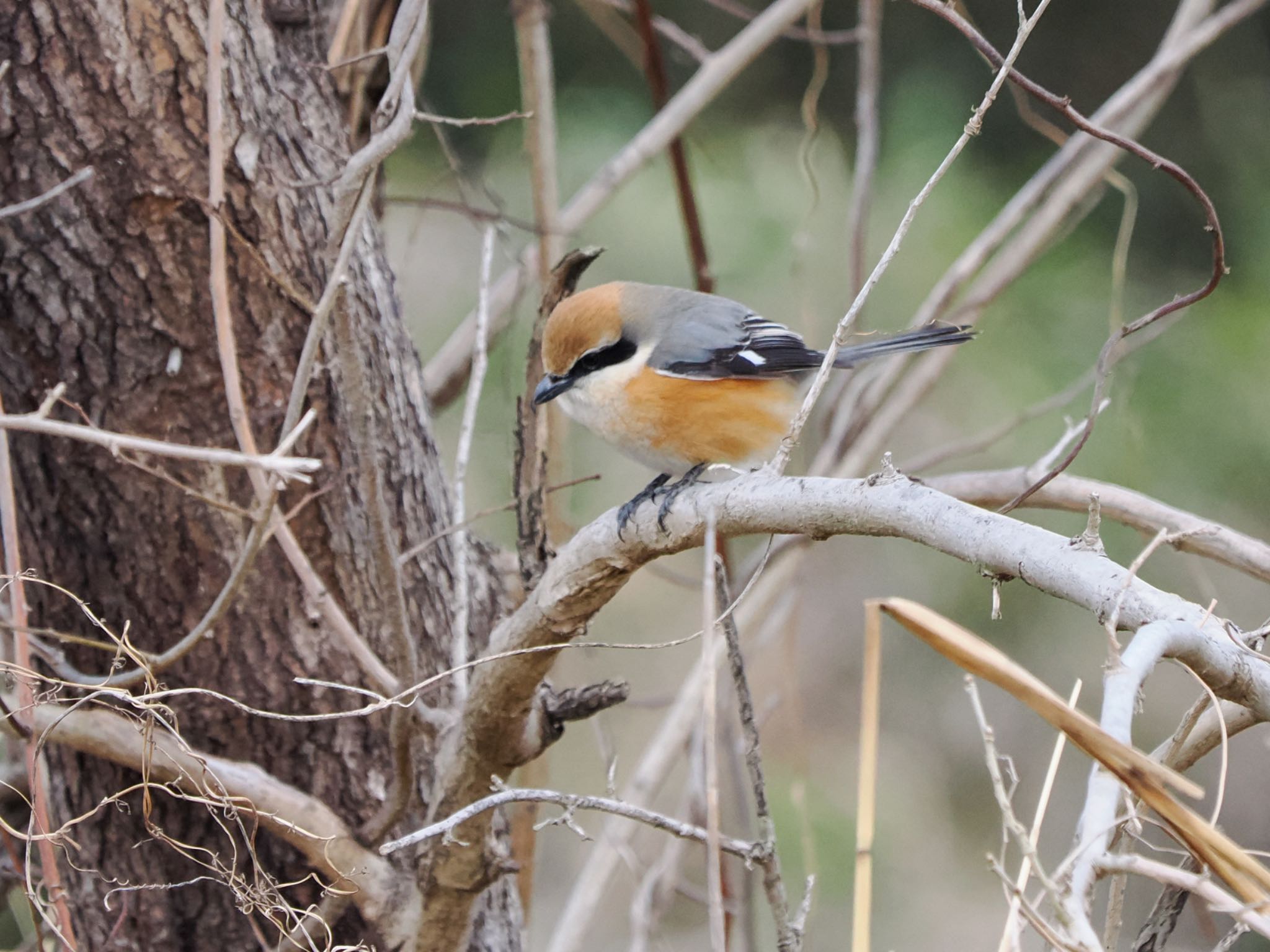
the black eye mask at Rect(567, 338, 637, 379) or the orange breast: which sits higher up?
the black eye mask at Rect(567, 338, 637, 379)

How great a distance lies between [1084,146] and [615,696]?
1.84m

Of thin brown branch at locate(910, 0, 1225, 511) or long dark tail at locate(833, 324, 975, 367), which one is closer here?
thin brown branch at locate(910, 0, 1225, 511)

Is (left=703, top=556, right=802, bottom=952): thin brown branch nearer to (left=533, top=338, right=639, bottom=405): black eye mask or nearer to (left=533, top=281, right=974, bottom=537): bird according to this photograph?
(left=533, top=281, right=974, bottom=537): bird

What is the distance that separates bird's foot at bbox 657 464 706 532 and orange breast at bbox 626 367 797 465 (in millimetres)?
24

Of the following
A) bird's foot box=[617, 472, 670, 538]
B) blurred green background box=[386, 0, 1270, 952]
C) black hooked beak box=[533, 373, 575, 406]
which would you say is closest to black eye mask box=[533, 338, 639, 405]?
black hooked beak box=[533, 373, 575, 406]

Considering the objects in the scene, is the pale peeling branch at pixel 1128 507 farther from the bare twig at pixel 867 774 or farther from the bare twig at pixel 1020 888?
the bare twig at pixel 867 774

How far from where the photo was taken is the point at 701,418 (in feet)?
7.36

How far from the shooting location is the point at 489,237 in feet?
5.77

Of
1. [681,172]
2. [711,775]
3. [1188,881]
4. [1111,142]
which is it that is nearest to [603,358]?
[681,172]

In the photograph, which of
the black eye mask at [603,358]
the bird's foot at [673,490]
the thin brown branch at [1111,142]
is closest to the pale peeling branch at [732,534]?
the bird's foot at [673,490]

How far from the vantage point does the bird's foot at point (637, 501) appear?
140 centimetres

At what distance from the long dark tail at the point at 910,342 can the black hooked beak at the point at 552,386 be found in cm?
53

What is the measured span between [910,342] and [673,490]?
2.10 ft

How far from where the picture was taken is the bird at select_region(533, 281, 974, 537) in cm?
222
